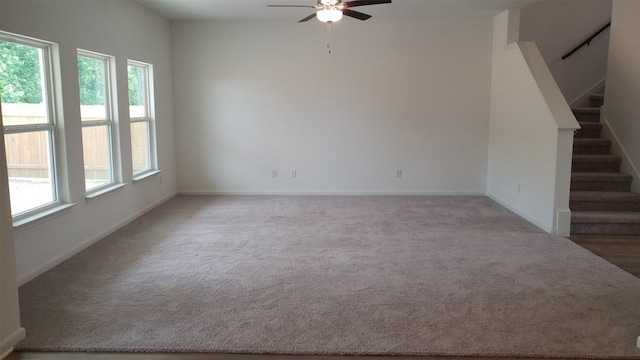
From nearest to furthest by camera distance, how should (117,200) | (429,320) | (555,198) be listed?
(429,320) → (555,198) → (117,200)

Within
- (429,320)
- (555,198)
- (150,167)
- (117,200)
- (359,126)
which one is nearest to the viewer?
(429,320)

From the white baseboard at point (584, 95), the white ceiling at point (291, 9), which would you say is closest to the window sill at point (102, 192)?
the white ceiling at point (291, 9)

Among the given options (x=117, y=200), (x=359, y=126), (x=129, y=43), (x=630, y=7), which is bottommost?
(x=117, y=200)

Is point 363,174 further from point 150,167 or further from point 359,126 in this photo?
point 150,167

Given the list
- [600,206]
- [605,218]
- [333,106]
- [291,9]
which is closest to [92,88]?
[291,9]

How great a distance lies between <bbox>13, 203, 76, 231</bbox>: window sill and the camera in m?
3.55

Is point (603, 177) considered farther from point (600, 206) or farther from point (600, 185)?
point (600, 206)

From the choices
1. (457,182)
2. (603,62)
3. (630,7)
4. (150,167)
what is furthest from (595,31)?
(150,167)

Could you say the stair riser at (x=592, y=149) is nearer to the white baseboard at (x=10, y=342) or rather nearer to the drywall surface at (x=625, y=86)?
the drywall surface at (x=625, y=86)

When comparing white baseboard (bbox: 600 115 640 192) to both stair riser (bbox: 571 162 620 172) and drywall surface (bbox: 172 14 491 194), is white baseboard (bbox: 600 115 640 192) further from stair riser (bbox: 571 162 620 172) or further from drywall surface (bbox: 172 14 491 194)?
drywall surface (bbox: 172 14 491 194)

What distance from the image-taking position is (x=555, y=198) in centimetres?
484

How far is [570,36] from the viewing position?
7.29m

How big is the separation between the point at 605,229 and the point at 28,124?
18.4 ft

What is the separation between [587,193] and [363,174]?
3.00 m
